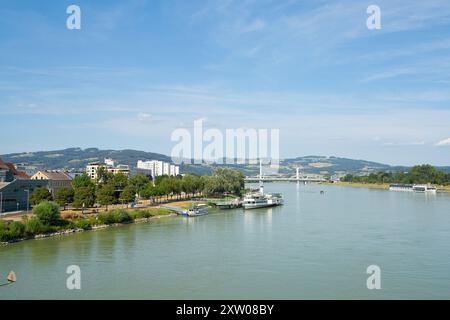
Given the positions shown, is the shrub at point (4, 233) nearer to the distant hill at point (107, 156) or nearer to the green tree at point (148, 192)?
the green tree at point (148, 192)

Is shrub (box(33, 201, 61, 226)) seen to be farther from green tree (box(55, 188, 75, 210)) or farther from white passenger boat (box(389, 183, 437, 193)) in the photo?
white passenger boat (box(389, 183, 437, 193))

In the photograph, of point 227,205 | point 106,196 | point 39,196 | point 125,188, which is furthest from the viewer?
point 227,205

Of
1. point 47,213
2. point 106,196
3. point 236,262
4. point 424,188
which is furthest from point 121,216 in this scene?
point 424,188

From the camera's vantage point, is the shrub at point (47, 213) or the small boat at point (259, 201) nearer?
the shrub at point (47, 213)

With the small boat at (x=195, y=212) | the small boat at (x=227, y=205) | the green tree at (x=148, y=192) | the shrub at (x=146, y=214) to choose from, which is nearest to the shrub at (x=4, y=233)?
the shrub at (x=146, y=214)

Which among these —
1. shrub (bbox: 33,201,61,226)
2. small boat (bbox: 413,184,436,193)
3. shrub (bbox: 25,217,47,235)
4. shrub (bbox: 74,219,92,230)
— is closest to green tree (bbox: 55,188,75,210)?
shrub (bbox: 74,219,92,230)

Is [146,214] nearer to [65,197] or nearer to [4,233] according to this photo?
[65,197]

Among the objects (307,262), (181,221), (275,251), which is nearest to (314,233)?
(275,251)
